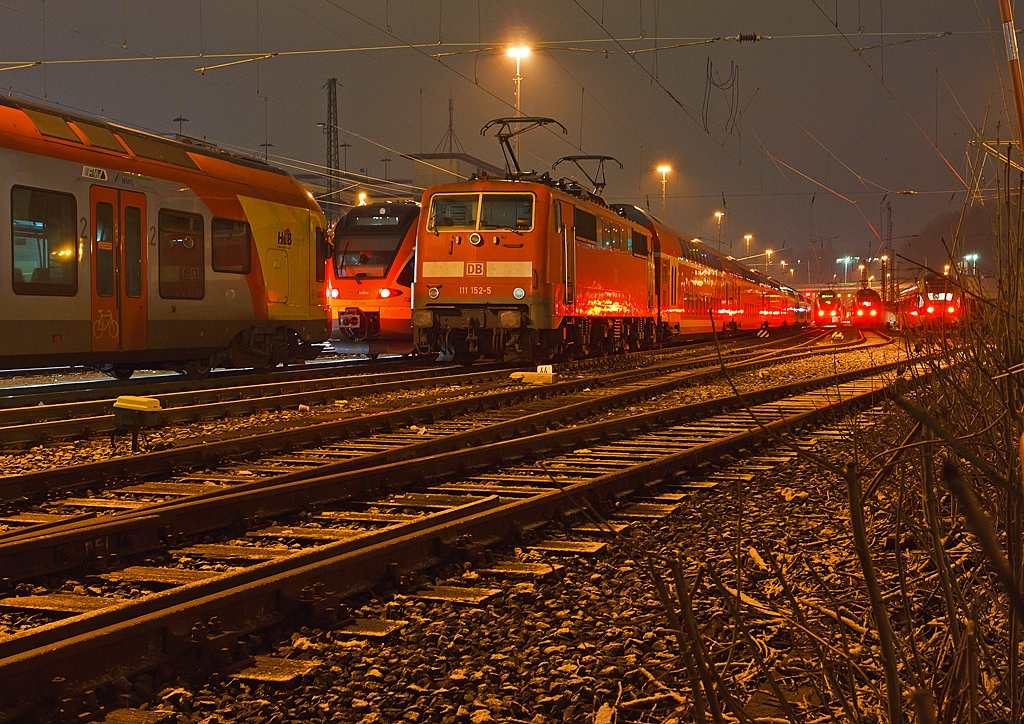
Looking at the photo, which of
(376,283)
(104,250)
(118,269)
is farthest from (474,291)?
(104,250)

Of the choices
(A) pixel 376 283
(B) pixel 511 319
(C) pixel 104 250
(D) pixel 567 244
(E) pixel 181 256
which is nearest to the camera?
(C) pixel 104 250

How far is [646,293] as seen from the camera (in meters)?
23.5

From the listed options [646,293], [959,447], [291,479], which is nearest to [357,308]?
[646,293]

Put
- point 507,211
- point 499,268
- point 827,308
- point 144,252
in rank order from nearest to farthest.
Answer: point 144,252 → point 499,268 → point 507,211 → point 827,308

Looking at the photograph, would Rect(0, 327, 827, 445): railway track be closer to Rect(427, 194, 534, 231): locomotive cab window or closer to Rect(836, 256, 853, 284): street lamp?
Rect(427, 194, 534, 231): locomotive cab window

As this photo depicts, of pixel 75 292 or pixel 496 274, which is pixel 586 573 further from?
pixel 496 274

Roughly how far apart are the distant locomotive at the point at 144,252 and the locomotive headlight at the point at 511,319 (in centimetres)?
317

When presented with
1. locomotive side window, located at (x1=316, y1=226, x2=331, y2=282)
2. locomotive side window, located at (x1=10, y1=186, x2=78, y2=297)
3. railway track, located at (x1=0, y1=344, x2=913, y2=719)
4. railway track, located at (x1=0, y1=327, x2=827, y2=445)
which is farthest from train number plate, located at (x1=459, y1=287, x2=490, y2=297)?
railway track, located at (x1=0, y1=344, x2=913, y2=719)

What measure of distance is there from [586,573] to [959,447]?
3615 mm

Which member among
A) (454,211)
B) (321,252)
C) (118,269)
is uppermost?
(454,211)

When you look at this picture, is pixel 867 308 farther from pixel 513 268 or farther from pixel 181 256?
pixel 181 256

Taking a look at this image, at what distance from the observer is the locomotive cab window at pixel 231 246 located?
13875mm

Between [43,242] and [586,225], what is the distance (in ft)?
32.2

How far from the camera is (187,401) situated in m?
11.0
